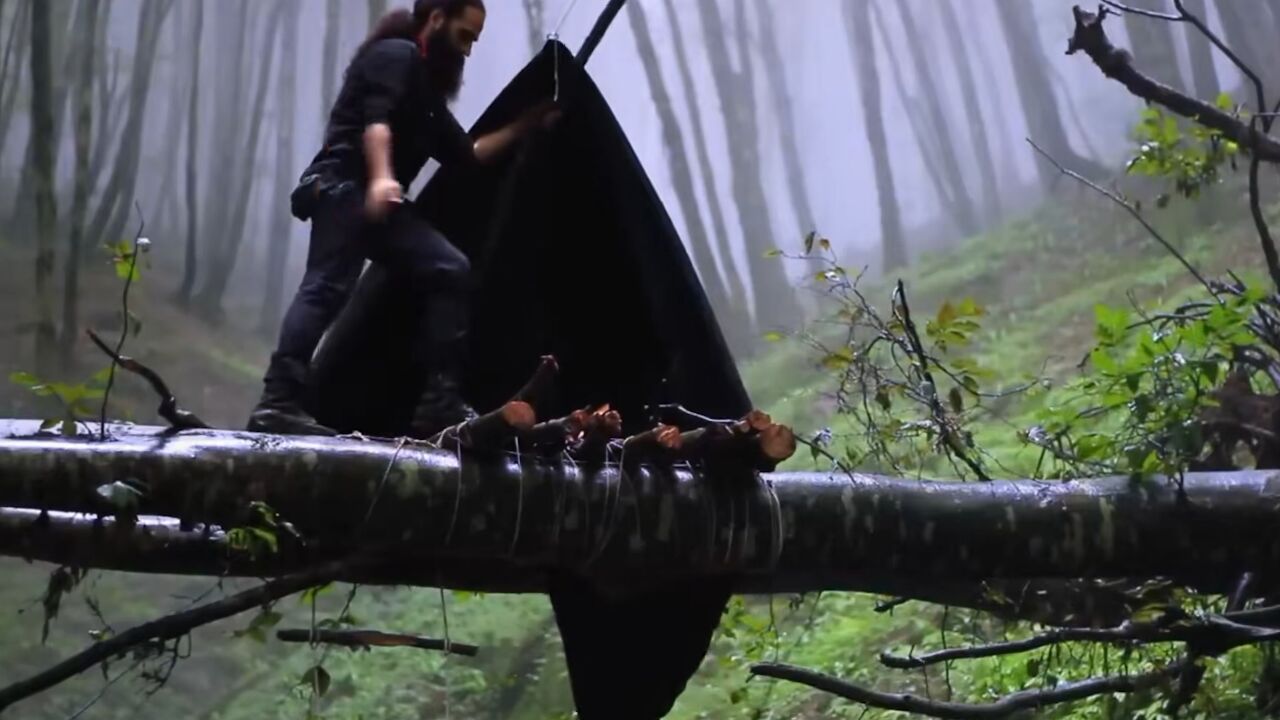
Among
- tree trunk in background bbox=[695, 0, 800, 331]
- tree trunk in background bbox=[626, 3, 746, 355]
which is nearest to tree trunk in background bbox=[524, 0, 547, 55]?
tree trunk in background bbox=[626, 3, 746, 355]

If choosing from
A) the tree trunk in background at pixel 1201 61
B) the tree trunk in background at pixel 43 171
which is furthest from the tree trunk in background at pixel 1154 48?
the tree trunk in background at pixel 43 171

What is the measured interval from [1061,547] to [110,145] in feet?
40.2

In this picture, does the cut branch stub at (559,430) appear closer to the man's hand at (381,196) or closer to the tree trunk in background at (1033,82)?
the man's hand at (381,196)

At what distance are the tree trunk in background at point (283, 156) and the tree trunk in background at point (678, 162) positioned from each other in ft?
13.0

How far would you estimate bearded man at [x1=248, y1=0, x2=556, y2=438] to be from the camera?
→ 2541 mm

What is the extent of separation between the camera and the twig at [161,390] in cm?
199

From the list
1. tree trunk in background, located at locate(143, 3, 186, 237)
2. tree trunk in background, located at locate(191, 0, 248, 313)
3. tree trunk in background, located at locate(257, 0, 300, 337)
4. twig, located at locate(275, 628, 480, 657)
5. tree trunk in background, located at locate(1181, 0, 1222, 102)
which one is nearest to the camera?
twig, located at locate(275, 628, 480, 657)

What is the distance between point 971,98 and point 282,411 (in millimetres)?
11741

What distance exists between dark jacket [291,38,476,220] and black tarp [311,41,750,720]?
23 cm

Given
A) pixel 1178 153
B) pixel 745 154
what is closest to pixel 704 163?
pixel 745 154

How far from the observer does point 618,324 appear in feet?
10.1

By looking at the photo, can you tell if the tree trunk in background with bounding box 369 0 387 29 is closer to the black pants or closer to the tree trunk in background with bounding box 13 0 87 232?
the tree trunk in background with bounding box 13 0 87 232

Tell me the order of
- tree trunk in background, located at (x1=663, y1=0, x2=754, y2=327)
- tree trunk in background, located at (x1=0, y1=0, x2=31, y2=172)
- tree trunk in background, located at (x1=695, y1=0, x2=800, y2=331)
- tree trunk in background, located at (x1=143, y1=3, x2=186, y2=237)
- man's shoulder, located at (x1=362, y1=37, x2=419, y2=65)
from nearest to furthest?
man's shoulder, located at (x1=362, y1=37, x2=419, y2=65)
tree trunk in background, located at (x1=695, y1=0, x2=800, y2=331)
tree trunk in background, located at (x1=0, y1=0, x2=31, y2=172)
tree trunk in background, located at (x1=663, y1=0, x2=754, y2=327)
tree trunk in background, located at (x1=143, y1=3, x2=186, y2=237)

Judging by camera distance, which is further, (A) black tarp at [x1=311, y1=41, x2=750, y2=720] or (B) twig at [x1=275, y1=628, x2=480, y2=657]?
(A) black tarp at [x1=311, y1=41, x2=750, y2=720]
